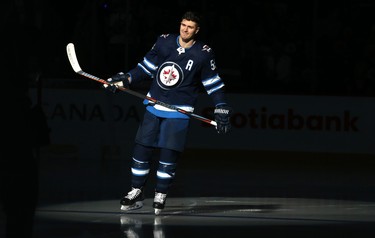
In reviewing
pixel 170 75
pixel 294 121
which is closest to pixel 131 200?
pixel 170 75

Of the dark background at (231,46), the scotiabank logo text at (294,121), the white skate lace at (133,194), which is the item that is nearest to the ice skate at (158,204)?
the white skate lace at (133,194)

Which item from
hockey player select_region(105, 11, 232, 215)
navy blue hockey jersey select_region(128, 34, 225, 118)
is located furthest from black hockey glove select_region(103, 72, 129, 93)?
navy blue hockey jersey select_region(128, 34, 225, 118)

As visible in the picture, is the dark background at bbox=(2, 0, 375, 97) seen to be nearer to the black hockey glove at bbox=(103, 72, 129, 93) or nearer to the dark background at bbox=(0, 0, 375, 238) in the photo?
the dark background at bbox=(0, 0, 375, 238)

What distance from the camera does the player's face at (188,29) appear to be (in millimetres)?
9398

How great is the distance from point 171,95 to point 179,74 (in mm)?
179

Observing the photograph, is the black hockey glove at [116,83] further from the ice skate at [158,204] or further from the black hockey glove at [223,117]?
the ice skate at [158,204]

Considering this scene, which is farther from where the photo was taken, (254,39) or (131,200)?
(254,39)

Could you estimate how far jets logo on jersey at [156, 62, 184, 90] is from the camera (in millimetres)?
9477

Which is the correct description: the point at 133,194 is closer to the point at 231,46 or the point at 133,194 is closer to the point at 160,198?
the point at 160,198

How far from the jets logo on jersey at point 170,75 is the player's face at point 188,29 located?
0.23m

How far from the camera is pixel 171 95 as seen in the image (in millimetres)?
9539

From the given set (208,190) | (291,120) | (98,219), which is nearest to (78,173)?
(208,190)

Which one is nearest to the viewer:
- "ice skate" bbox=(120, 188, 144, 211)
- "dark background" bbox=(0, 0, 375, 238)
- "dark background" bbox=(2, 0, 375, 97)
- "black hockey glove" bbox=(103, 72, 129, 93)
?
"ice skate" bbox=(120, 188, 144, 211)

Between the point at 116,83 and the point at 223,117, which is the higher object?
the point at 116,83
